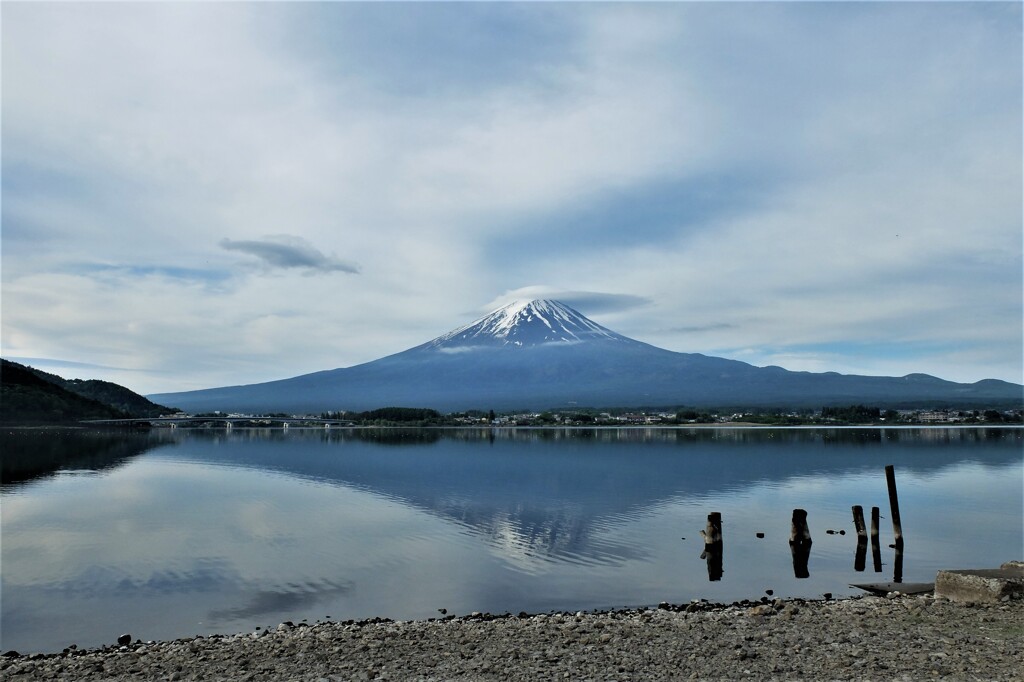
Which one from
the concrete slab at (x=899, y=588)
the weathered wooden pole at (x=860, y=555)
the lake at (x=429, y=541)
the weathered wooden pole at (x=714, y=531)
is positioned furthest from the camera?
the weathered wooden pole at (x=714, y=531)

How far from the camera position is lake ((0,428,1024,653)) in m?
15.0

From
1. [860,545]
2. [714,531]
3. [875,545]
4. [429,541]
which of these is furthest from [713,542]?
[429,541]

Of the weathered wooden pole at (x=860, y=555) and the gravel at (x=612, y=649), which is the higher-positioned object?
the gravel at (x=612, y=649)

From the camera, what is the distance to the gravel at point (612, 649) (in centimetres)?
915

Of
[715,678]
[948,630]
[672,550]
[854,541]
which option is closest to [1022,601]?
[948,630]

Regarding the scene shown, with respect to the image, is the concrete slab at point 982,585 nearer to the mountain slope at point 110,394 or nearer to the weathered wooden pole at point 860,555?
the weathered wooden pole at point 860,555

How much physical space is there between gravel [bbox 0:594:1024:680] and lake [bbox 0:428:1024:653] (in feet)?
6.71

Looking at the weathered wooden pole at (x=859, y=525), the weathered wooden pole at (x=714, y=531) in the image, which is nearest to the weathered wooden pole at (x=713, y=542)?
the weathered wooden pole at (x=714, y=531)

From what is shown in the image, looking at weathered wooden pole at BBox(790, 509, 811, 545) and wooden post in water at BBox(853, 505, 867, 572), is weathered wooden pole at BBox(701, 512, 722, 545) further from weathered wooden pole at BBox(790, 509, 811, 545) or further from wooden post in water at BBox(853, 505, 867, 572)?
wooden post in water at BBox(853, 505, 867, 572)

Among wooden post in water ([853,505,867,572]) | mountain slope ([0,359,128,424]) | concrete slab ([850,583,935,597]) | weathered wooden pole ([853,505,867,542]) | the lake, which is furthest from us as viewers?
mountain slope ([0,359,128,424])

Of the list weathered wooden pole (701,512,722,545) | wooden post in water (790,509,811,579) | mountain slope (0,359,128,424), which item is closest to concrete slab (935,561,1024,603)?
wooden post in water (790,509,811,579)

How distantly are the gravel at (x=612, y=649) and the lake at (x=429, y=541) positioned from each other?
2.05 metres

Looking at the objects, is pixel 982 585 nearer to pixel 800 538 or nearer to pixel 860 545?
pixel 800 538

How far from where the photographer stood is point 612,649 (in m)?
10.2
